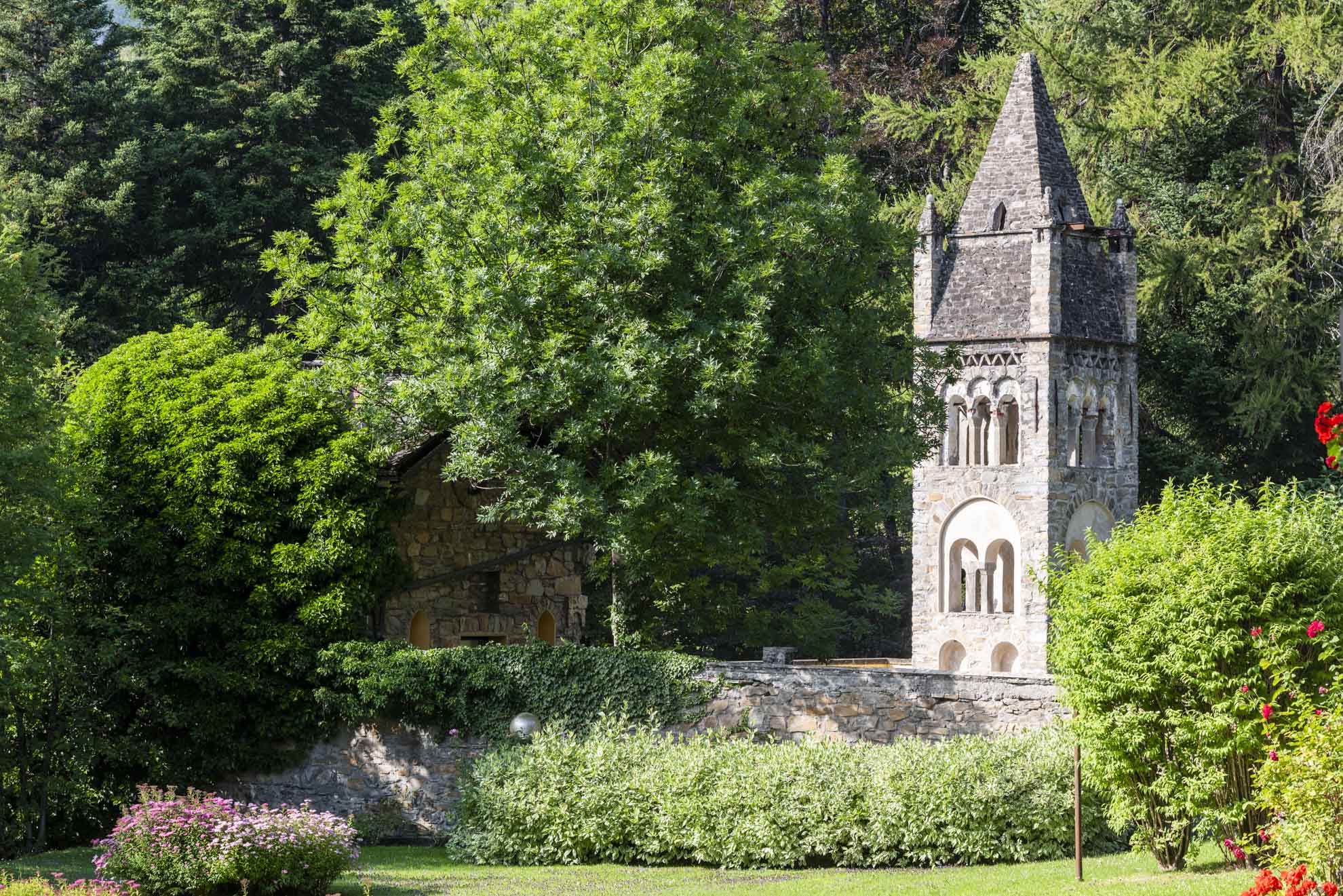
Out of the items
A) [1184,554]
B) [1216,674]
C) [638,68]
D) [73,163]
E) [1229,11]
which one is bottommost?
[1216,674]

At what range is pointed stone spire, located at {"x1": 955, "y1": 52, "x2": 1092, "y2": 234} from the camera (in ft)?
89.0

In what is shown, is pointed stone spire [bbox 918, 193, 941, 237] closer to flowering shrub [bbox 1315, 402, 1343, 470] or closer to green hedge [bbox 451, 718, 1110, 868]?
green hedge [bbox 451, 718, 1110, 868]

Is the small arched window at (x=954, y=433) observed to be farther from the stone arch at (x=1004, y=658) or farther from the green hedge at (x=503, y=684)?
the green hedge at (x=503, y=684)

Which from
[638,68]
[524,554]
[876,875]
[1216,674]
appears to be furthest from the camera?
[524,554]

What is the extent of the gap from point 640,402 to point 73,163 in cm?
1767

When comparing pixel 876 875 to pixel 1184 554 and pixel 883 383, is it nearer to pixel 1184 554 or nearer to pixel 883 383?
pixel 1184 554

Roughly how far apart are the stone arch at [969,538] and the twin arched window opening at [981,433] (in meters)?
0.72

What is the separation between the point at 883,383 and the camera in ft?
71.8

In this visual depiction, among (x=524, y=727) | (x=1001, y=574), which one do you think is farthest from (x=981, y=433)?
(x=524, y=727)

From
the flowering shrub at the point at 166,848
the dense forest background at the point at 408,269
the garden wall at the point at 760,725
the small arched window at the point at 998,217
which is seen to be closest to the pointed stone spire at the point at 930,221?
the small arched window at the point at 998,217

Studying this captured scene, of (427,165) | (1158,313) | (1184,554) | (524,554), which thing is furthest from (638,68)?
(1158,313)

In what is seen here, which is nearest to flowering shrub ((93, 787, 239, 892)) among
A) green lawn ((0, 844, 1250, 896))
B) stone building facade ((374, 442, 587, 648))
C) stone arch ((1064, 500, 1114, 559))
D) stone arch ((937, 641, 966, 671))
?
green lawn ((0, 844, 1250, 896))

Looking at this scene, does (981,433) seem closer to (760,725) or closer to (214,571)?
(760,725)

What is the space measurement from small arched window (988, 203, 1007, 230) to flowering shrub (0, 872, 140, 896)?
17809mm
